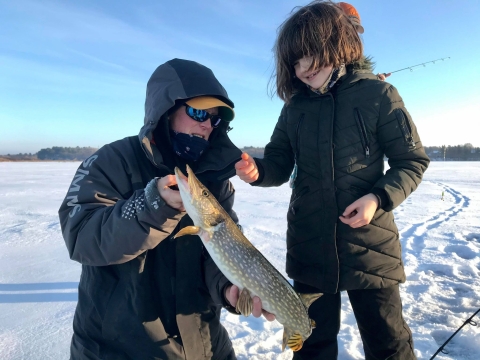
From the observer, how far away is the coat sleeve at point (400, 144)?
1.97 meters

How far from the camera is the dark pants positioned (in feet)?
6.49

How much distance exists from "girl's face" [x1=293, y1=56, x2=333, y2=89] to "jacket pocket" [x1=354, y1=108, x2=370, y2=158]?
0.29 metres

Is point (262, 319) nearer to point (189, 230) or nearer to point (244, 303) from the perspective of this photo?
point (244, 303)

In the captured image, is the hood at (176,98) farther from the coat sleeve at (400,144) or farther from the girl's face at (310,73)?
the coat sleeve at (400,144)

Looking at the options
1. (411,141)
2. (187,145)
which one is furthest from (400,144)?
(187,145)

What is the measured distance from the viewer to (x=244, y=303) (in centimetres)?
183

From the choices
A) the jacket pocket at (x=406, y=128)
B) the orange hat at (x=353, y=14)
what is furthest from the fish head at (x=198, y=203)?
the orange hat at (x=353, y=14)

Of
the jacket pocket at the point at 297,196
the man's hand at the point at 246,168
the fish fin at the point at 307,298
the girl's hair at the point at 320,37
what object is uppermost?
the girl's hair at the point at 320,37

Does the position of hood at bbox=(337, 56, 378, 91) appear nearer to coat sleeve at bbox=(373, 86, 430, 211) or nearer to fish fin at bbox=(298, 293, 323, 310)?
coat sleeve at bbox=(373, 86, 430, 211)

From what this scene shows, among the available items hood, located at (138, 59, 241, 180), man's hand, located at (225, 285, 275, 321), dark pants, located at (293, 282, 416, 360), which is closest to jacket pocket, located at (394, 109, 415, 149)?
dark pants, located at (293, 282, 416, 360)

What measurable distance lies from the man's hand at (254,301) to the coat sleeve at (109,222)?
0.56 meters

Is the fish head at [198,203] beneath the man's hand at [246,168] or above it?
beneath

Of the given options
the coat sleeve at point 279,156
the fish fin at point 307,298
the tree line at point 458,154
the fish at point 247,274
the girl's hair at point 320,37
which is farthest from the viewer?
the tree line at point 458,154

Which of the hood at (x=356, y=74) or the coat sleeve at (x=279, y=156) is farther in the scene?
the coat sleeve at (x=279, y=156)
